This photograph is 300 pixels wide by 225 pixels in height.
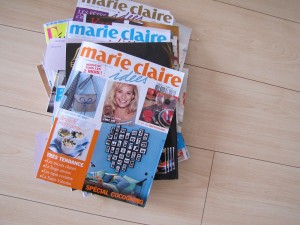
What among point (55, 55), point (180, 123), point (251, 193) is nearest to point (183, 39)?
point (180, 123)

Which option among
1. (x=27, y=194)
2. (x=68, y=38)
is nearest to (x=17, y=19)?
(x=68, y=38)

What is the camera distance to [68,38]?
2.01 ft

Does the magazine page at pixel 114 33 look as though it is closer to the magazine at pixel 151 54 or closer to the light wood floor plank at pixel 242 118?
the magazine at pixel 151 54

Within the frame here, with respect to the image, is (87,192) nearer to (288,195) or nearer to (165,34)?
(165,34)

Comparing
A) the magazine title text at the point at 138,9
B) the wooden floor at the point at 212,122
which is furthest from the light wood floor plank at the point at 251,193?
the magazine title text at the point at 138,9

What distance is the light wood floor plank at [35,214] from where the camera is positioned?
2.04 feet

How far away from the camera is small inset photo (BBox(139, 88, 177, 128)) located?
0.59 meters

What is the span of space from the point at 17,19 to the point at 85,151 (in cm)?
37

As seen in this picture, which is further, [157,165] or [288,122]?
[288,122]

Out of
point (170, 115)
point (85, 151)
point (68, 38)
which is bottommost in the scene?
point (85, 151)

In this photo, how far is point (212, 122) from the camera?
669 millimetres

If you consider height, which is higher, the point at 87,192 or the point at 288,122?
the point at 288,122

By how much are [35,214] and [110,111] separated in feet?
1.03

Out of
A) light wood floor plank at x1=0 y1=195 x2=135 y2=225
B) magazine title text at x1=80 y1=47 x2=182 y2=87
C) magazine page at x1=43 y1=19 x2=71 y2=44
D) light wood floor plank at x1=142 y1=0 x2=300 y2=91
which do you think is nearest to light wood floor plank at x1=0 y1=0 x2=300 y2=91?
light wood floor plank at x1=142 y1=0 x2=300 y2=91
